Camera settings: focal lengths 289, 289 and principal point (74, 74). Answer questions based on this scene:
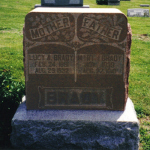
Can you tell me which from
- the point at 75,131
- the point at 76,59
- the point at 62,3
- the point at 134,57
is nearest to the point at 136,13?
the point at 62,3

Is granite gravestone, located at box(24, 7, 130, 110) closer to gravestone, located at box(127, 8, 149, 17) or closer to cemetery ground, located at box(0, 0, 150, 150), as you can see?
cemetery ground, located at box(0, 0, 150, 150)

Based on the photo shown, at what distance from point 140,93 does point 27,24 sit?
2576mm

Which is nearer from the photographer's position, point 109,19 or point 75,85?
point 109,19

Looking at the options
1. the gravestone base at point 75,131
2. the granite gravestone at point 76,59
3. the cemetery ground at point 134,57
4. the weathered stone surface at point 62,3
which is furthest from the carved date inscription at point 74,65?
the weathered stone surface at point 62,3

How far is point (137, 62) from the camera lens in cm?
668

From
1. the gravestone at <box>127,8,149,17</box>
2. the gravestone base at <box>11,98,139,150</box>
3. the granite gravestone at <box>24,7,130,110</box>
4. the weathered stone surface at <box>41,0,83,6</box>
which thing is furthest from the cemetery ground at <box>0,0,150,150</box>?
the weathered stone surface at <box>41,0,83,6</box>

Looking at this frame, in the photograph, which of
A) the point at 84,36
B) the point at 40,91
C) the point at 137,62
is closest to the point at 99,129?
the point at 40,91

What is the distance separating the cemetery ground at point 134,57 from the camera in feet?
14.3

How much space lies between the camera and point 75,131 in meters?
3.34

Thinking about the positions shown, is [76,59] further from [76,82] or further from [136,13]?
[136,13]

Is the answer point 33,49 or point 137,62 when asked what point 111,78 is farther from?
point 137,62

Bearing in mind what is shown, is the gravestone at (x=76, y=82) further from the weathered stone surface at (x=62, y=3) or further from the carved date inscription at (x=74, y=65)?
the weathered stone surface at (x=62, y=3)

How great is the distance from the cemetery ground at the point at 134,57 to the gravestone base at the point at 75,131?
340 mm

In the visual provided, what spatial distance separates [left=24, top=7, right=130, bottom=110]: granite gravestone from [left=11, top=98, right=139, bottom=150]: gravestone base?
20 cm
